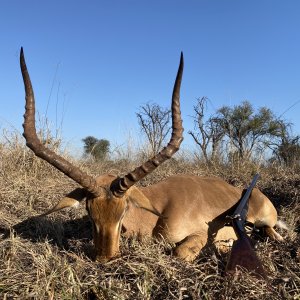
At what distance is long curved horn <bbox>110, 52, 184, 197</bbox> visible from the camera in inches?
143

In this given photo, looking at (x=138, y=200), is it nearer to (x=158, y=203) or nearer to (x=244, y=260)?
(x=158, y=203)

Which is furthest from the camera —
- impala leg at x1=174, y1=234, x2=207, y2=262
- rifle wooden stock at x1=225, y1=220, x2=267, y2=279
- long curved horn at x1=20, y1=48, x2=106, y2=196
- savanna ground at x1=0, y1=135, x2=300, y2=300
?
impala leg at x1=174, y1=234, x2=207, y2=262

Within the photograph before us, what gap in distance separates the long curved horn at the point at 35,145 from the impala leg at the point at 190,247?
83cm

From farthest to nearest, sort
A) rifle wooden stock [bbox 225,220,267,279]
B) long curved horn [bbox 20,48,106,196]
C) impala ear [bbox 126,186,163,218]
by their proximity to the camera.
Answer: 1. impala ear [bbox 126,186,163,218]
2. long curved horn [bbox 20,48,106,196]
3. rifle wooden stock [bbox 225,220,267,279]

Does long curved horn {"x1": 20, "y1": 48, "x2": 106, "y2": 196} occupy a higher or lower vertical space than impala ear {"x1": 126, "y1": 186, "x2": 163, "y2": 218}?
higher

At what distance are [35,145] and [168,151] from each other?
109cm

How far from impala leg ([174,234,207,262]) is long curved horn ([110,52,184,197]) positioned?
71cm

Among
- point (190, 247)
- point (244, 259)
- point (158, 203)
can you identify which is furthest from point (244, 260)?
point (158, 203)

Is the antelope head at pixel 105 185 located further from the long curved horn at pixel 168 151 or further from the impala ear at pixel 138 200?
the impala ear at pixel 138 200

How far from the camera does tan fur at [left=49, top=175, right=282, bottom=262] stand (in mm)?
3646

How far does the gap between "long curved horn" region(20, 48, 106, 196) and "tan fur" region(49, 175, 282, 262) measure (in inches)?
4.9

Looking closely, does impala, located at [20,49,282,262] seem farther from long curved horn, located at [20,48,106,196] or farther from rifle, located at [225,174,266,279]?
rifle, located at [225,174,266,279]

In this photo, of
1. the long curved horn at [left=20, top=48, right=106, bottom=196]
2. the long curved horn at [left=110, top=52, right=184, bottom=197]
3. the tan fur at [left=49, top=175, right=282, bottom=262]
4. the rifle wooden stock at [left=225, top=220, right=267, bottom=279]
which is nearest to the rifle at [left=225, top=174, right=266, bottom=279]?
the rifle wooden stock at [left=225, top=220, right=267, bottom=279]

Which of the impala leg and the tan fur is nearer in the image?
the tan fur
